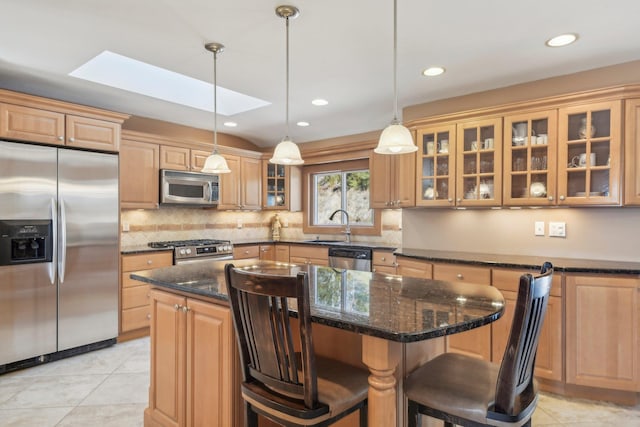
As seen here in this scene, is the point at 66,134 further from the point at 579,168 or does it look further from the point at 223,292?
the point at 579,168

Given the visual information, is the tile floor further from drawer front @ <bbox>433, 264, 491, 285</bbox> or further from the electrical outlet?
the electrical outlet

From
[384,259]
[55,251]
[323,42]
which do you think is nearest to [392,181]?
[384,259]

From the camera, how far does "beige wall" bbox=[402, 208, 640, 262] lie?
2914mm

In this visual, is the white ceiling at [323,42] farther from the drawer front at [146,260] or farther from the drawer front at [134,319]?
the drawer front at [134,319]

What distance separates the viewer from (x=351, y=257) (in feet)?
14.2

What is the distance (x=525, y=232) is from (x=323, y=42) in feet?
7.95

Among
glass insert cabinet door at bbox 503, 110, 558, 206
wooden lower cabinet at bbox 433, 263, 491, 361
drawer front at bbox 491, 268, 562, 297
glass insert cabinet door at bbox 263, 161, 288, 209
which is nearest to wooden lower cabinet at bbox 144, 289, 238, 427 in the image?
wooden lower cabinet at bbox 433, 263, 491, 361

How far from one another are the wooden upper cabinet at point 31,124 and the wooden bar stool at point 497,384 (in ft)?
11.3

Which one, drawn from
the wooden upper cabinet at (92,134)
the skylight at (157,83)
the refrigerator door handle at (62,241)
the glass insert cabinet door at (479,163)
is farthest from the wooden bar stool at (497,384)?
the wooden upper cabinet at (92,134)

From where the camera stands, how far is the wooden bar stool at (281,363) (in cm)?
118

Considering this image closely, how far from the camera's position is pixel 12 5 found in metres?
2.08

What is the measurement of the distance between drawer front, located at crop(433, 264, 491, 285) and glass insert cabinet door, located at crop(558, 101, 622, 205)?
33.7 inches

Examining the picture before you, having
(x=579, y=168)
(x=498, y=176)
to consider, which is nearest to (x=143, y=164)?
(x=498, y=176)

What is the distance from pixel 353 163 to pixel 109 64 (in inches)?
119
